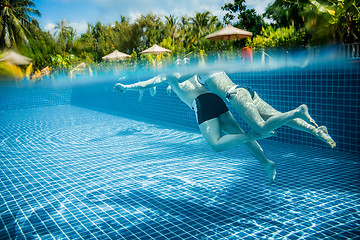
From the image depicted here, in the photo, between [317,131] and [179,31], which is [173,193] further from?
[179,31]

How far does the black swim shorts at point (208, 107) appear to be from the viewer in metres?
2.92

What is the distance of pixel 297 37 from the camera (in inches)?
677

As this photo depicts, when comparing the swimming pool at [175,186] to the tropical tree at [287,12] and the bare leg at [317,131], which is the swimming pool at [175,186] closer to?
the bare leg at [317,131]

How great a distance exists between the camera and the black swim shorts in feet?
9.59

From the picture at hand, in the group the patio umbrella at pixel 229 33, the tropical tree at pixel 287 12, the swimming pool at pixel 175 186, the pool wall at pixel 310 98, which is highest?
the tropical tree at pixel 287 12

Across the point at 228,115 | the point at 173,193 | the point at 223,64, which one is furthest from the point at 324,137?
the point at 223,64

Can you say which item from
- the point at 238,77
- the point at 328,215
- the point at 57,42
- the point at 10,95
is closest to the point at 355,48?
the point at 238,77

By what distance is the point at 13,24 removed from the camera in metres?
27.9

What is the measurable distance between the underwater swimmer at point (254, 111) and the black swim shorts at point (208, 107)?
0.14 m

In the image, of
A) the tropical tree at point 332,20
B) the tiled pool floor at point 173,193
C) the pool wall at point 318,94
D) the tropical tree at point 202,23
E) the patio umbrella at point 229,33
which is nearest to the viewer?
the tiled pool floor at point 173,193

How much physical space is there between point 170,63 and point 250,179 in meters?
6.64

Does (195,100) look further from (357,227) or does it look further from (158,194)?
(357,227)

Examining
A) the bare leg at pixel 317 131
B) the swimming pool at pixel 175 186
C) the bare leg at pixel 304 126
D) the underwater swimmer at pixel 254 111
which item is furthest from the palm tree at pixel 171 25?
the bare leg at pixel 317 131

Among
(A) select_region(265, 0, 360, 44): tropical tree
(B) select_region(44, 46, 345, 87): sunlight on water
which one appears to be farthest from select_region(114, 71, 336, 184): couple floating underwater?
(A) select_region(265, 0, 360, 44): tropical tree
